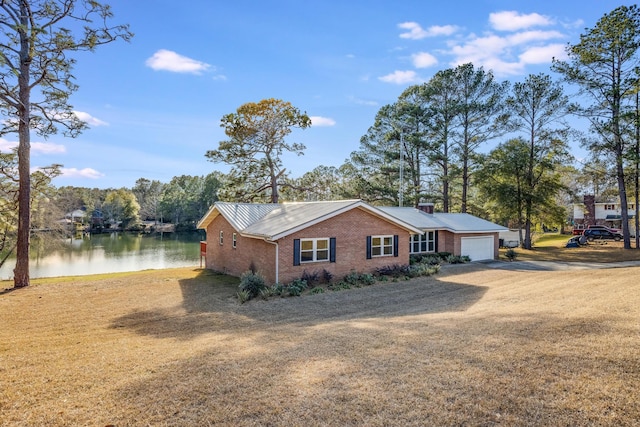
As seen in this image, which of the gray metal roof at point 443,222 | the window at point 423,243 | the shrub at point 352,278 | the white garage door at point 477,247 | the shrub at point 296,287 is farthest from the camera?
the white garage door at point 477,247

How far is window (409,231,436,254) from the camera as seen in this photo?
2467 cm

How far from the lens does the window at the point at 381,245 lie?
18.4 m

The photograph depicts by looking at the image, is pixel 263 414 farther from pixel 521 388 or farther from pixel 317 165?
pixel 317 165

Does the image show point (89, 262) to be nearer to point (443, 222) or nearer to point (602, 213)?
point (443, 222)

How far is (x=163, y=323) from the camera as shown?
10562mm

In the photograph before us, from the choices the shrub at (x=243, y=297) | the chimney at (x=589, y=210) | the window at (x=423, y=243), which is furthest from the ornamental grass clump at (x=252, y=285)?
the chimney at (x=589, y=210)

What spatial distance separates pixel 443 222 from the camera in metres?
26.0

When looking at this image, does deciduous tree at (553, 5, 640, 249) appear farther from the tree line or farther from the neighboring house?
the neighboring house

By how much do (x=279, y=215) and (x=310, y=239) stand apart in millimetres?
3615

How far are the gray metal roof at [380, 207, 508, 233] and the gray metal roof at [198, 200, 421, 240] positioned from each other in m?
5.93

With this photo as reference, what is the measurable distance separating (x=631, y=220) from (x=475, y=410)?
52049mm

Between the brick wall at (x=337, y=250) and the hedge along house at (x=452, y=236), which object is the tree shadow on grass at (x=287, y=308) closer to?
the brick wall at (x=337, y=250)

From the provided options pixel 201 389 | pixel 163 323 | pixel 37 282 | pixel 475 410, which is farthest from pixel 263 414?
pixel 37 282

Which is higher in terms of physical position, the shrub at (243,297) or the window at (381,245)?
the window at (381,245)
